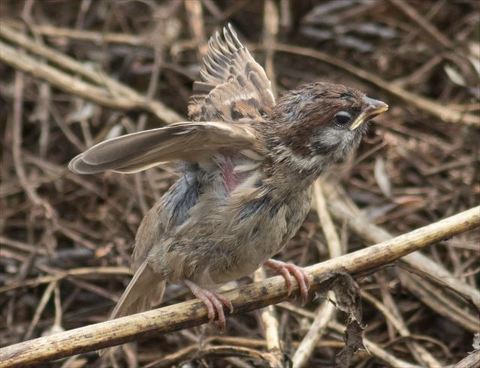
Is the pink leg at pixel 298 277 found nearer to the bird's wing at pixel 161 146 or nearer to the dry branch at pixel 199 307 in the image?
the dry branch at pixel 199 307

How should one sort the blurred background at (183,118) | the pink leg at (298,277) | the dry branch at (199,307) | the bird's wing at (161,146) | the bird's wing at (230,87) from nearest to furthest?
the dry branch at (199,307), the bird's wing at (161,146), the pink leg at (298,277), the bird's wing at (230,87), the blurred background at (183,118)

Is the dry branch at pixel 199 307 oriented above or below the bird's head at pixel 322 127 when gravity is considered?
below

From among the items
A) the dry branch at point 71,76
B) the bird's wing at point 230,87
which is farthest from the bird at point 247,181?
the dry branch at point 71,76

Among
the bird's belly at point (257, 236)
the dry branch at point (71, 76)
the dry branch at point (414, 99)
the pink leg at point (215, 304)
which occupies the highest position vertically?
the dry branch at point (71, 76)

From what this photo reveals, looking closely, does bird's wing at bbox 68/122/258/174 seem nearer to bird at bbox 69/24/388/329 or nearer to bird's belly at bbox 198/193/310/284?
bird at bbox 69/24/388/329

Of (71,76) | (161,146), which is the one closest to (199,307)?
(161,146)

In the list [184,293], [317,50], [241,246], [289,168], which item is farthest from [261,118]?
[317,50]

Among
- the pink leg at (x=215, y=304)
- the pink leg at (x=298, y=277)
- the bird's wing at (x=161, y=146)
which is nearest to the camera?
the bird's wing at (x=161, y=146)
